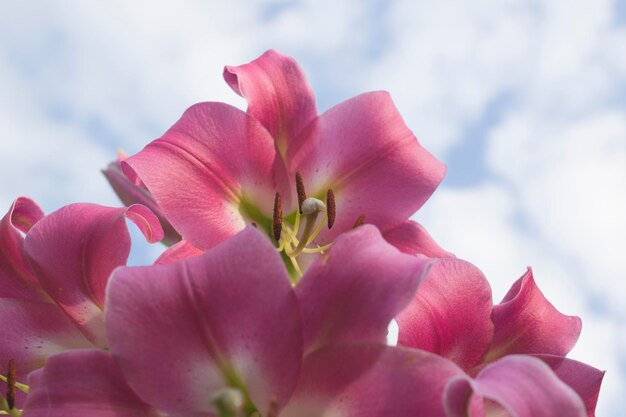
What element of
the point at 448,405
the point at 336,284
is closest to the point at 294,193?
the point at 336,284

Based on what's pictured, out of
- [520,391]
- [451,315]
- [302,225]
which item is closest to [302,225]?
[302,225]

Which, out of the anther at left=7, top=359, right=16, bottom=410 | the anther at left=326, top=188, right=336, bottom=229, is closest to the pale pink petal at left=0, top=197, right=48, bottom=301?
the anther at left=7, top=359, right=16, bottom=410

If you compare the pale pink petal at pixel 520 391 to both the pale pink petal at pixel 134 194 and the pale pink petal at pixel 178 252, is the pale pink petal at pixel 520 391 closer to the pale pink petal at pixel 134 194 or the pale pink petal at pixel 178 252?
the pale pink petal at pixel 178 252

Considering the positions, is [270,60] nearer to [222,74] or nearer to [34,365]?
[222,74]

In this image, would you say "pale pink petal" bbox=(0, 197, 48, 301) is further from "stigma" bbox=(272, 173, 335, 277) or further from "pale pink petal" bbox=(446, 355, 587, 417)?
"pale pink petal" bbox=(446, 355, 587, 417)

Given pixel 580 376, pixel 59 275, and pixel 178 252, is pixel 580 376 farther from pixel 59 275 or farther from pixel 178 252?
pixel 59 275

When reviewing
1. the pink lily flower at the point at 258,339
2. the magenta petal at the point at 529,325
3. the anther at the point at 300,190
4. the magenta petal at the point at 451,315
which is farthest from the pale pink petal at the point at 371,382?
the anther at the point at 300,190
